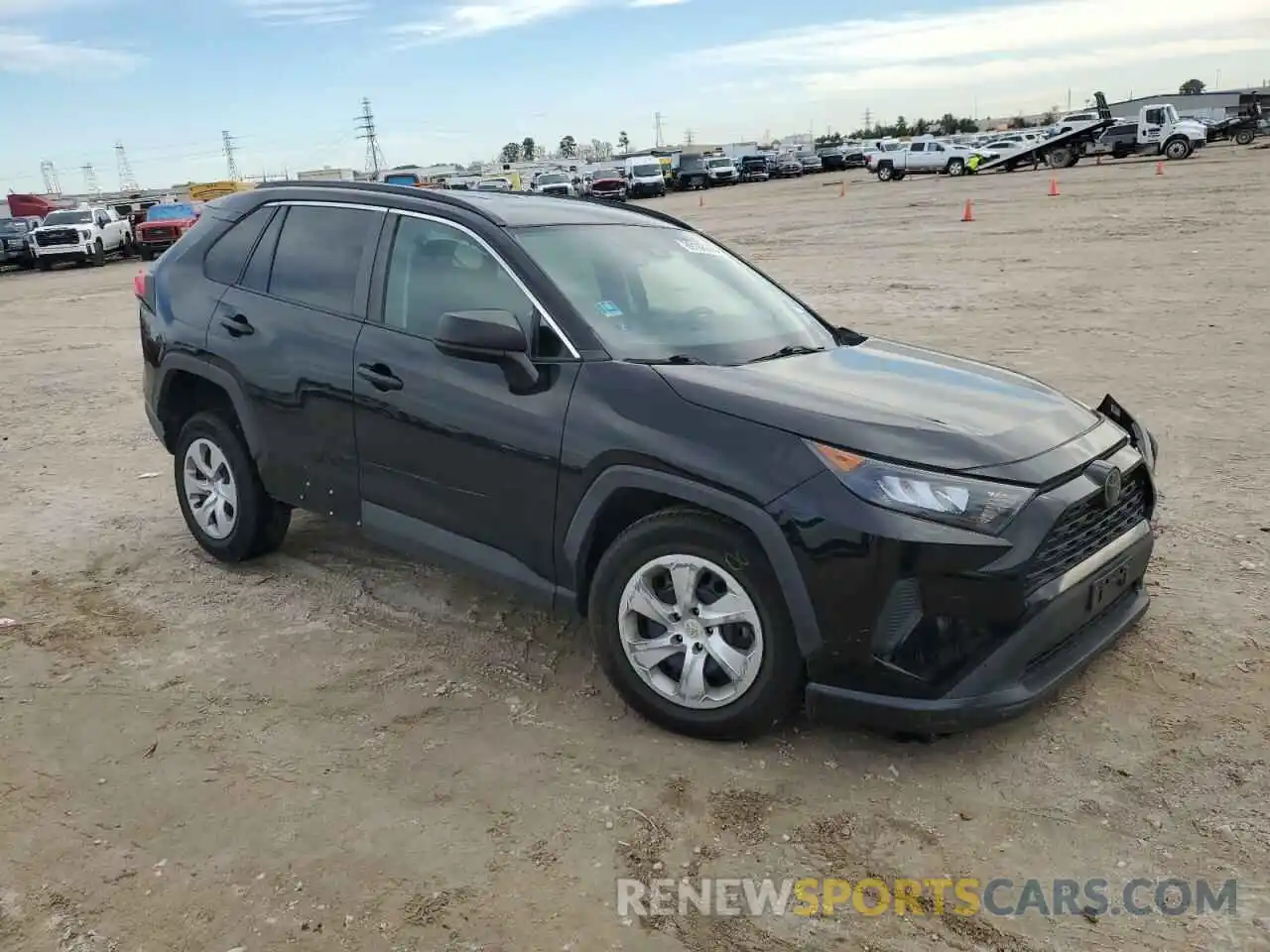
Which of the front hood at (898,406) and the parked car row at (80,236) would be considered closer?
the front hood at (898,406)

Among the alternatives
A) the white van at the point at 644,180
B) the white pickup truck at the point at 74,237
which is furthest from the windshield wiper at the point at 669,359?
the white van at the point at 644,180

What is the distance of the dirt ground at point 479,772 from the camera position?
279 centimetres

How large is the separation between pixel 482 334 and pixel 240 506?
207cm

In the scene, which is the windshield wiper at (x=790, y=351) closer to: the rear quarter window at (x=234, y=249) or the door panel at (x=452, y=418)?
the door panel at (x=452, y=418)

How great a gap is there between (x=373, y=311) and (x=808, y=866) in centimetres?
276

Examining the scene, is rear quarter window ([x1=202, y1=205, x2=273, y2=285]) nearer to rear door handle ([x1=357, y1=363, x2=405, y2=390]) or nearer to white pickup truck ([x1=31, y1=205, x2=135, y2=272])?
rear door handle ([x1=357, y1=363, x2=405, y2=390])

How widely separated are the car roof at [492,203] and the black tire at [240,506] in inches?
44.4

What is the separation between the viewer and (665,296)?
4.30m

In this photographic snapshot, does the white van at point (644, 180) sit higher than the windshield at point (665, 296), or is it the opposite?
the windshield at point (665, 296)

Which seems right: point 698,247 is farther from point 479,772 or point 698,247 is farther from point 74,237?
point 74,237

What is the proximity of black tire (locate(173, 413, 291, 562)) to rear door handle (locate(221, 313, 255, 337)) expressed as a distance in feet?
1.58

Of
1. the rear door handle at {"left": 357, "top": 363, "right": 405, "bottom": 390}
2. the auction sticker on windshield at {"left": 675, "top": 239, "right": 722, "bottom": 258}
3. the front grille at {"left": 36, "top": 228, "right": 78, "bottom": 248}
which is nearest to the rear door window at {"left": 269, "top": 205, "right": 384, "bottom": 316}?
the rear door handle at {"left": 357, "top": 363, "right": 405, "bottom": 390}

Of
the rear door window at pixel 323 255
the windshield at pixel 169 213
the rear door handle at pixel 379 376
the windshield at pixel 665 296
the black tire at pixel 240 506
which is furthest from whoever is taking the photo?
the windshield at pixel 169 213

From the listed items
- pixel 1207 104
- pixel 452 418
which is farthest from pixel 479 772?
pixel 1207 104
